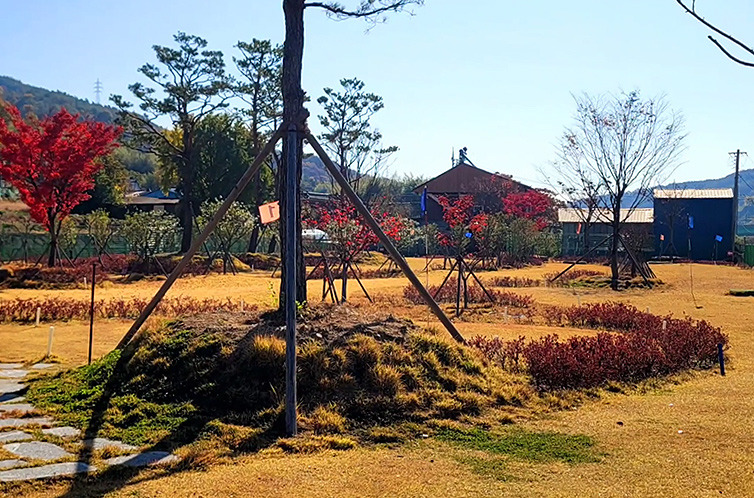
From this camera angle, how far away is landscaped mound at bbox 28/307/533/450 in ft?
18.5

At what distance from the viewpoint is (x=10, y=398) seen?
656 centimetres

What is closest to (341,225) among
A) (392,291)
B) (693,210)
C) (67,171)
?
(392,291)

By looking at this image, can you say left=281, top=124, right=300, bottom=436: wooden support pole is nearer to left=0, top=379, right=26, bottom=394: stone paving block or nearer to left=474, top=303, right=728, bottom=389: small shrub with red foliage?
left=474, top=303, right=728, bottom=389: small shrub with red foliage

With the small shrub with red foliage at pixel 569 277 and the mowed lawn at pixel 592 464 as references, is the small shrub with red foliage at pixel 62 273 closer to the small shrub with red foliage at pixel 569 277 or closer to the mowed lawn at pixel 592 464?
the mowed lawn at pixel 592 464

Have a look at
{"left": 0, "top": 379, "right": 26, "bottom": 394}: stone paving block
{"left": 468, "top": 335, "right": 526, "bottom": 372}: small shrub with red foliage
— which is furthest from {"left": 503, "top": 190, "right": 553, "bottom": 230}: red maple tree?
{"left": 0, "top": 379, "right": 26, "bottom": 394}: stone paving block

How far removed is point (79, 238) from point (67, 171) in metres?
8.78

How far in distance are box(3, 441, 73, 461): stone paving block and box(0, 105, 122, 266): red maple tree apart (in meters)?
18.7

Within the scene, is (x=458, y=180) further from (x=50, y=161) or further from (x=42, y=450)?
(x=42, y=450)

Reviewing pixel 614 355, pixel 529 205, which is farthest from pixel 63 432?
pixel 529 205

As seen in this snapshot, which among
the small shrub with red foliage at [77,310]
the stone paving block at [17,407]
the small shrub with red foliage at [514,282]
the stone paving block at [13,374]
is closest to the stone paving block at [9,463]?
the stone paving block at [17,407]

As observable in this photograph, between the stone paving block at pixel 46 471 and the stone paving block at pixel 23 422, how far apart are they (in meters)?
1.14

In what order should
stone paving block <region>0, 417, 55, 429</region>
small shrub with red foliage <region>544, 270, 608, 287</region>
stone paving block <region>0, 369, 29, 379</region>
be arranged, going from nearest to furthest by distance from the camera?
stone paving block <region>0, 417, 55, 429</region>
stone paving block <region>0, 369, 29, 379</region>
small shrub with red foliage <region>544, 270, 608, 287</region>

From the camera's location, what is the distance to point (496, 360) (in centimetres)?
766

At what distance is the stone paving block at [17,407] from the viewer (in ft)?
19.9
